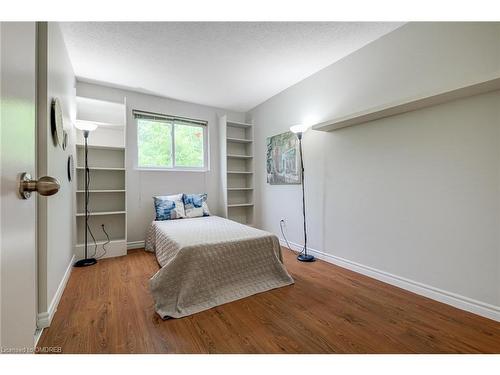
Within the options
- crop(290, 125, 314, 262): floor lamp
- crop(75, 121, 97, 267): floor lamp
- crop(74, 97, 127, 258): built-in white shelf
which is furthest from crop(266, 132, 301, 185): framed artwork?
crop(75, 121, 97, 267): floor lamp

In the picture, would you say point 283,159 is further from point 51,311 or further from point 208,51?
point 51,311

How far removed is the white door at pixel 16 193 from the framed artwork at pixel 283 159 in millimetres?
2979

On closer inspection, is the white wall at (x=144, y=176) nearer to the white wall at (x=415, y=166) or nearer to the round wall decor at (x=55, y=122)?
the round wall decor at (x=55, y=122)

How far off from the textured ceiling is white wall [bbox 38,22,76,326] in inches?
15.2

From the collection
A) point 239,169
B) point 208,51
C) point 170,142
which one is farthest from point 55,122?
point 239,169

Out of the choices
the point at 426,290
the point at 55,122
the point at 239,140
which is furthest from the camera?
the point at 239,140

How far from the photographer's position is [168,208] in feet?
11.5

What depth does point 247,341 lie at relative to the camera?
4.86 feet

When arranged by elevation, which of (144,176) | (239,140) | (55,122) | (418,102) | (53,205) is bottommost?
(53,205)

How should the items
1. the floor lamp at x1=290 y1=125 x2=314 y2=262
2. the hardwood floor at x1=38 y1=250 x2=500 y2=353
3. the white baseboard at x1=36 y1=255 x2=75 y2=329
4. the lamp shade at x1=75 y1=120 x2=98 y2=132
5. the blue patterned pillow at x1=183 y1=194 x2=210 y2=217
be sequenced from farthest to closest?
the blue patterned pillow at x1=183 y1=194 x2=210 y2=217
the floor lamp at x1=290 y1=125 x2=314 y2=262
the lamp shade at x1=75 y1=120 x2=98 y2=132
the white baseboard at x1=36 y1=255 x2=75 y2=329
the hardwood floor at x1=38 y1=250 x2=500 y2=353

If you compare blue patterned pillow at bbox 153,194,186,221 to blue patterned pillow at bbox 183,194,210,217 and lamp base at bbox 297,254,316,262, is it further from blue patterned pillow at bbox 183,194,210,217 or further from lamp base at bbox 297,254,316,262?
lamp base at bbox 297,254,316,262

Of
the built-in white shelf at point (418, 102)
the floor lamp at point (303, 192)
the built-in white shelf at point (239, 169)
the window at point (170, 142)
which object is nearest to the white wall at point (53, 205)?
the window at point (170, 142)

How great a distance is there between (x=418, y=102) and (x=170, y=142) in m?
3.47

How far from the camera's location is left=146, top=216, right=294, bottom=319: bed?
1894mm
